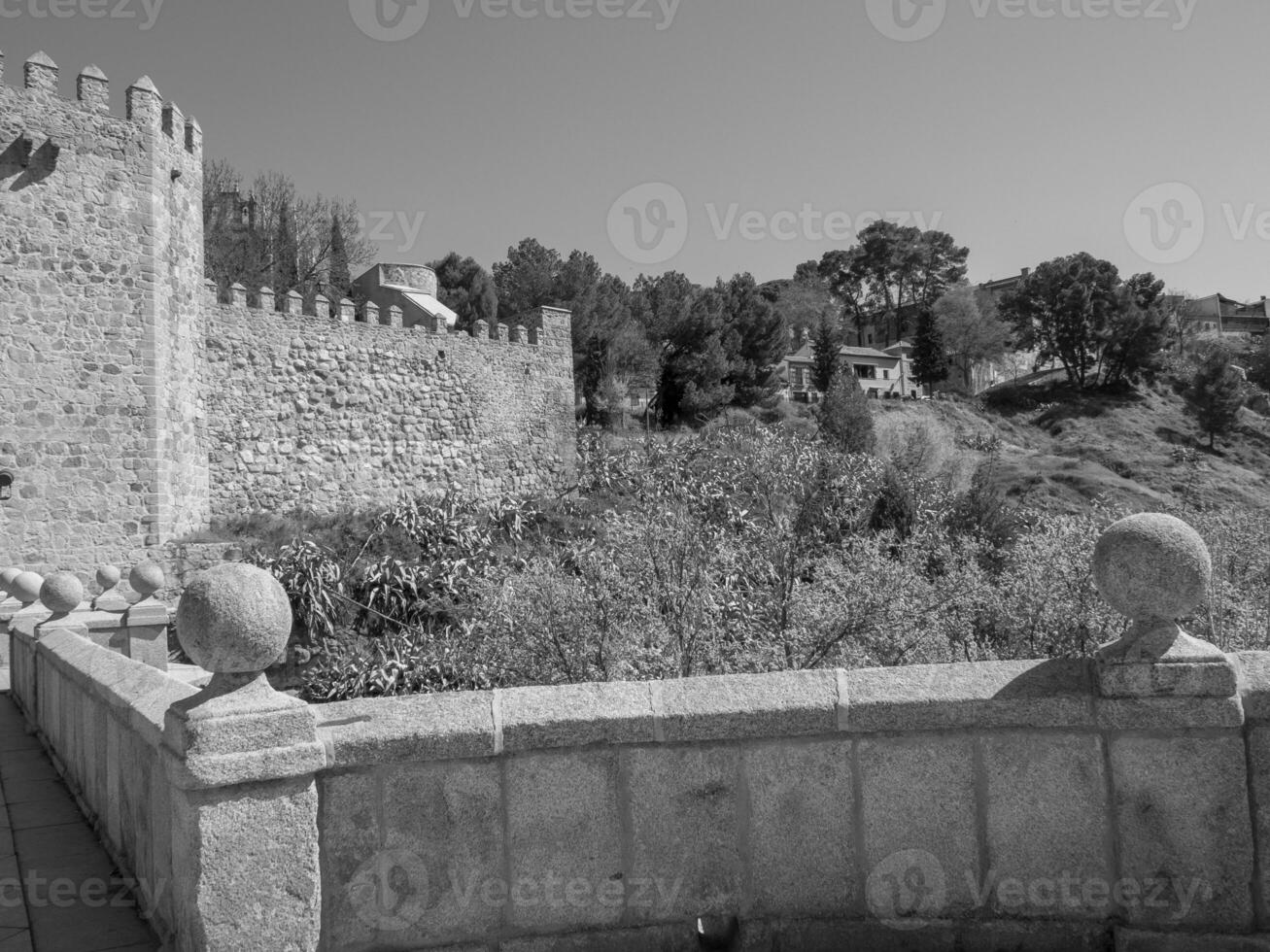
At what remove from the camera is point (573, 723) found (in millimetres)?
2961

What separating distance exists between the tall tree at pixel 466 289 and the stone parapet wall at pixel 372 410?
964cm

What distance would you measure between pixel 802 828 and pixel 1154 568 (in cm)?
130

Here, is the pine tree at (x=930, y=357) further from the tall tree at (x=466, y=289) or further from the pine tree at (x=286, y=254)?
the pine tree at (x=286, y=254)

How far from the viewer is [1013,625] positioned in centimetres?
1258

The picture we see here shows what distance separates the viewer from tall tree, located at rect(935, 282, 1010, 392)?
182ft

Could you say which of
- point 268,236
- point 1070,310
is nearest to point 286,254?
point 268,236

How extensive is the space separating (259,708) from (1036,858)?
237 centimetres

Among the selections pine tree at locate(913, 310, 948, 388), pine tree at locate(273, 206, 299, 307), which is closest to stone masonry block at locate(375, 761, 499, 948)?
pine tree at locate(273, 206, 299, 307)

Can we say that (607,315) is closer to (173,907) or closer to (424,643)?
(424,643)

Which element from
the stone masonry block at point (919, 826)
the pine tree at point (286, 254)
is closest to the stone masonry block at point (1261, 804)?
the stone masonry block at point (919, 826)

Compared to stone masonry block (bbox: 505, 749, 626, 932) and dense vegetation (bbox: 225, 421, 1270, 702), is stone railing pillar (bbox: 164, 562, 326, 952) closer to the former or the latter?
stone masonry block (bbox: 505, 749, 626, 932)

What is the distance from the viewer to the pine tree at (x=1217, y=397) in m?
49.4
